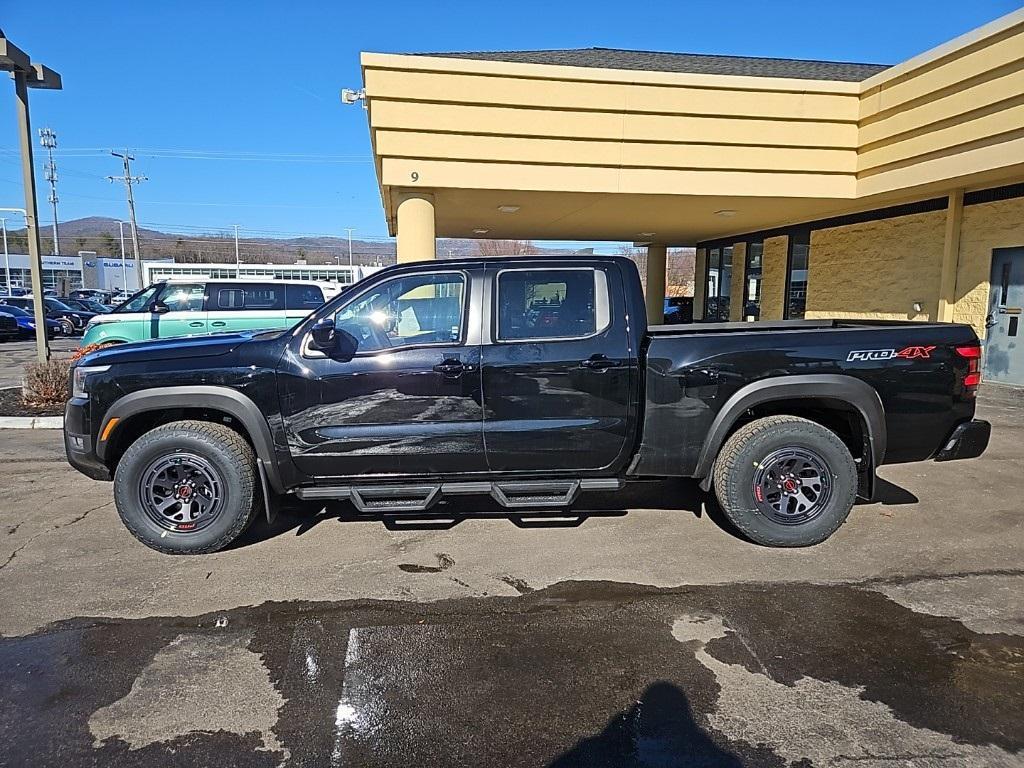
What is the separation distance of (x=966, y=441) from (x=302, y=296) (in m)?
9.95

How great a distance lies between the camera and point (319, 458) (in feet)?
14.1

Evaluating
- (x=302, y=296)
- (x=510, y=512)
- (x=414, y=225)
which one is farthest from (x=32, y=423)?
(x=510, y=512)

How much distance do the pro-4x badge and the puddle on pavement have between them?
151 cm

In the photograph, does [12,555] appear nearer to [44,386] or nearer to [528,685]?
[528,685]

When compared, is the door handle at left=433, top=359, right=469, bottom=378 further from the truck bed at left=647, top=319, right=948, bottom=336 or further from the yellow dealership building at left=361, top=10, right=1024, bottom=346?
the yellow dealership building at left=361, top=10, right=1024, bottom=346

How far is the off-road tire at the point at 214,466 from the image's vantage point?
426cm

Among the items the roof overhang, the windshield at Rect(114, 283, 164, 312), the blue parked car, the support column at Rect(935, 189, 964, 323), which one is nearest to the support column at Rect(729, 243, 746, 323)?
the roof overhang

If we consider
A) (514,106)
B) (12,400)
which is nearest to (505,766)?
(514,106)

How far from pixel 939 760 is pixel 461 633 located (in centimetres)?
206

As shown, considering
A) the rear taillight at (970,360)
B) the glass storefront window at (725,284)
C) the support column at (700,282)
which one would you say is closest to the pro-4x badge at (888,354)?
the rear taillight at (970,360)

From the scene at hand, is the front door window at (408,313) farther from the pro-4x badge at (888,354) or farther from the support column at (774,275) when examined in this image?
the support column at (774,275)

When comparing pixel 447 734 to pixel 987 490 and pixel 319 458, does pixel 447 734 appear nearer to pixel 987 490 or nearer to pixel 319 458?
pixel 319 458

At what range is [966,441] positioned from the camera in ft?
14.7

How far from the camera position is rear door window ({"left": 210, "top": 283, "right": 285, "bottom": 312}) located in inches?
444
